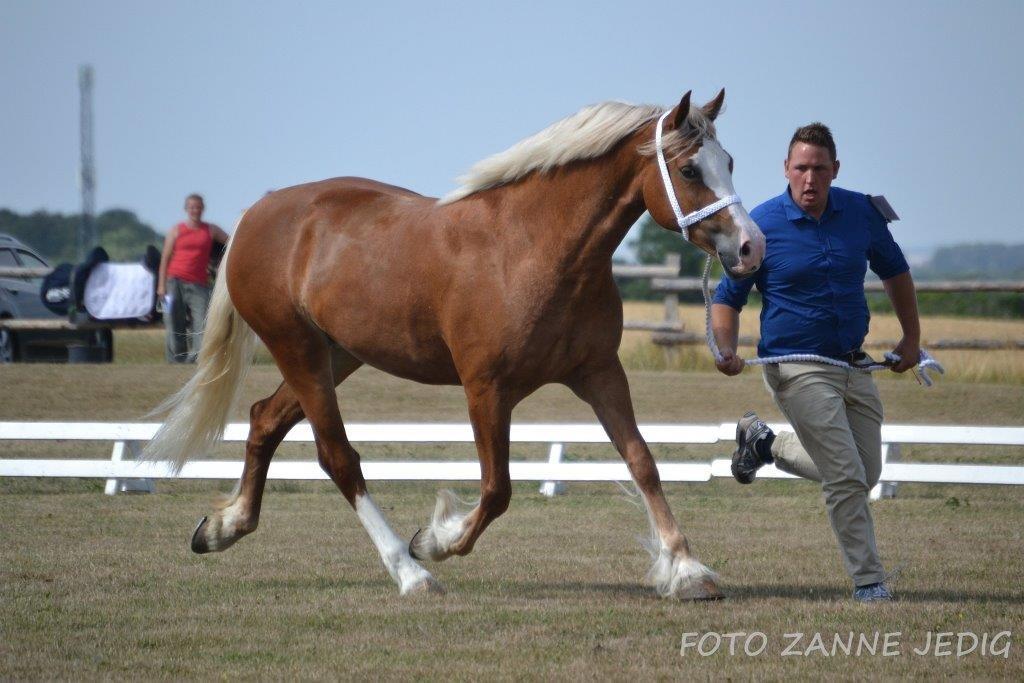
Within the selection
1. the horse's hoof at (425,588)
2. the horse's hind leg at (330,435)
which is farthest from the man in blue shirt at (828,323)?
the horse's hind leg at (330,435)

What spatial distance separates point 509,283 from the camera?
5816 millimetres

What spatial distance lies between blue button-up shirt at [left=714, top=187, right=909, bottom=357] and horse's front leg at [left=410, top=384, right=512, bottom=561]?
1140 mm

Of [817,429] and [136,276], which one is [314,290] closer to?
[817,429]

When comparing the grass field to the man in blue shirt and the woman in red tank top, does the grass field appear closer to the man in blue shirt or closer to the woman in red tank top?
the man in blue shirt

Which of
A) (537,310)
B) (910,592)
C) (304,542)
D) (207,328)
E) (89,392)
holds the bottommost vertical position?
(89,392)

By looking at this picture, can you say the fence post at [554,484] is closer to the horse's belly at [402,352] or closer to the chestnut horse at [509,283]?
the chestnut horse at [509,283]

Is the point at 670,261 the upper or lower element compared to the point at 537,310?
lower

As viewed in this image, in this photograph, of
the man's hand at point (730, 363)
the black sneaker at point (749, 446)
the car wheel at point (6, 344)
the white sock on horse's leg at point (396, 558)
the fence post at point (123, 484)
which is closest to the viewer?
the man's hand at point (730, 363)

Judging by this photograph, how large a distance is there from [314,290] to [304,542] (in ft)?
5.57

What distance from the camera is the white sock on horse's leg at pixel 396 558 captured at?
6113 millimetres

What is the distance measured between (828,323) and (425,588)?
2.09 meters

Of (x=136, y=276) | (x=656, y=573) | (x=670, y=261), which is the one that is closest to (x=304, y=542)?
(x=656, y=573)

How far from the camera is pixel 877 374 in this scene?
15.9 metres

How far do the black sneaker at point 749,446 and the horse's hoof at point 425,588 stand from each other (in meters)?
1.40
